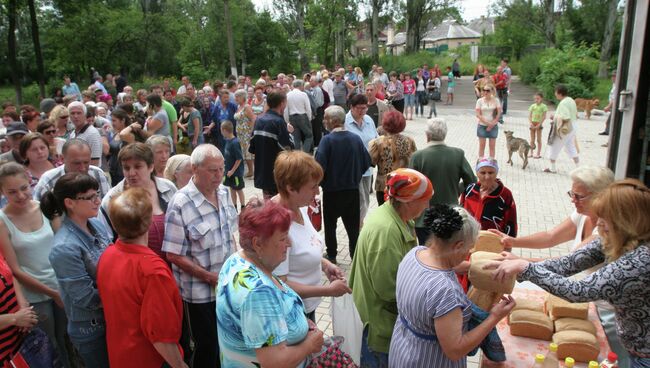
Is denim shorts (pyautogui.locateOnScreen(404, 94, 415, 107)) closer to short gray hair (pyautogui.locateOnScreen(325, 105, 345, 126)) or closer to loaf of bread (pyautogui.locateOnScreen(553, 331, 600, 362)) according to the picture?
short gray hair (pyautogui.locateOnScreen(325, 105, 345, 126))

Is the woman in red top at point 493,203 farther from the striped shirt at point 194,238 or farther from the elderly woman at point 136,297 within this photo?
the elderly woman at point 136,297

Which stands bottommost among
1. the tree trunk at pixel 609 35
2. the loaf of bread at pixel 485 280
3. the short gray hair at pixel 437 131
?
the loaf of bread at pixel 485 280

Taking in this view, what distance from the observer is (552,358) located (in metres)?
2.67

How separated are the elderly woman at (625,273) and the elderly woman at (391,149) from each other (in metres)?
3.44

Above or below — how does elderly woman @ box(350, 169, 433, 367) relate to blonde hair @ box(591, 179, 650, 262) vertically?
below

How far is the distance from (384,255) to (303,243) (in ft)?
1.83

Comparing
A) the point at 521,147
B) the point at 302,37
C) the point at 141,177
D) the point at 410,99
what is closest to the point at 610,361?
the point at 141,177

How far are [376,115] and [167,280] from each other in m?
8.52

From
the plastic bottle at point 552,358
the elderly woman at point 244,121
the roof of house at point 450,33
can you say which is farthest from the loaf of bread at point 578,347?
the roof of house at point 450,33

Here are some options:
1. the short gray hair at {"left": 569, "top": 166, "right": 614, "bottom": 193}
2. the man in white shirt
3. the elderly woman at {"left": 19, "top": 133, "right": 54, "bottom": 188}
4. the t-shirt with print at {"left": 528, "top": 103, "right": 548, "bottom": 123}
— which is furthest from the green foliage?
the elderly woman at {"left": 19, "top": 133, "right": 54, "bottom": 188}

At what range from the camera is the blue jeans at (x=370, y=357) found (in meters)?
2.84

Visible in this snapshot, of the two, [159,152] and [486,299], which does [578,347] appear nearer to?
[486,299]

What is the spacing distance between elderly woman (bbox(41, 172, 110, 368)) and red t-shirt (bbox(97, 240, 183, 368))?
205 millimetres

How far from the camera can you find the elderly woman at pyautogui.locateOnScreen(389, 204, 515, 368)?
2.18m
